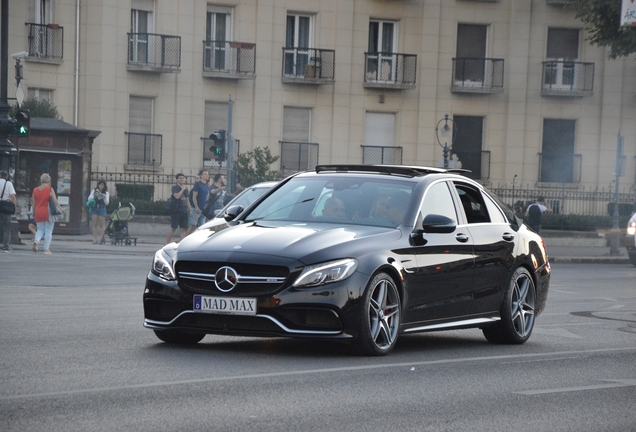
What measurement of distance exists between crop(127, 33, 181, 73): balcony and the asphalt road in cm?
2986

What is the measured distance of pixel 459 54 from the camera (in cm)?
4581

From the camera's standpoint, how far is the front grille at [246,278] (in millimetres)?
8758

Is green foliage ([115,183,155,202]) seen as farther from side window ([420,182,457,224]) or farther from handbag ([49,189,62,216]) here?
side window ([420,182,457,224])

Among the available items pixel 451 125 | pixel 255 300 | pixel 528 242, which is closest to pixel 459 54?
pixel 451 125

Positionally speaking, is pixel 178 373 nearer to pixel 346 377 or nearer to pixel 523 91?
pixel 346 377

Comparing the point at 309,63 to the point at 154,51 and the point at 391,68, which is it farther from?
the point at 154,51

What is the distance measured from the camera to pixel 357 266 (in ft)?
29.3

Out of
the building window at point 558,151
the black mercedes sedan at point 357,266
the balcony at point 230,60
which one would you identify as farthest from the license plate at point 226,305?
the building window at point 558,151

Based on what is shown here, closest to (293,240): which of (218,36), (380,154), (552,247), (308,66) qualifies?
(552,247)

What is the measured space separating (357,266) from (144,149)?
3450 centimetres

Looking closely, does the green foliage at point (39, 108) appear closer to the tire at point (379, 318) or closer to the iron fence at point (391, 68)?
the iron fence at point (391, 68)

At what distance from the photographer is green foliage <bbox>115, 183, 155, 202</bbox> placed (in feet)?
130

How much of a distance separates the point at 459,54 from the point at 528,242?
115ft

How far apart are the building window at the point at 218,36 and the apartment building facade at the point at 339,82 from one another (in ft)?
0.18
